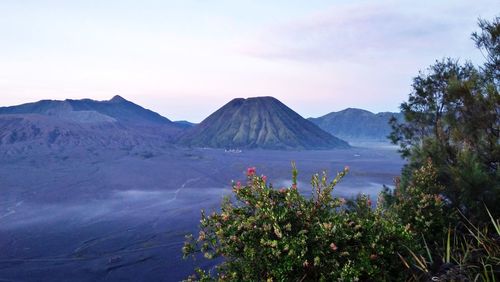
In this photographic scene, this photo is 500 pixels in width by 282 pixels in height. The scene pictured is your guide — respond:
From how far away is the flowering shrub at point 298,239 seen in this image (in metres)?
6.72

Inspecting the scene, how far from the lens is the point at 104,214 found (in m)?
69.9

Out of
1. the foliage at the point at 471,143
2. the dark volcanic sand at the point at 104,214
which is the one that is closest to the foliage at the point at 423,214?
the foliage at the point at 471,143

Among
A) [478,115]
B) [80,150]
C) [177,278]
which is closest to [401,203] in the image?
[478,115]

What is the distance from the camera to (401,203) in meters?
13.2

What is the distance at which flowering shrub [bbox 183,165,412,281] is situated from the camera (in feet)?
22.0

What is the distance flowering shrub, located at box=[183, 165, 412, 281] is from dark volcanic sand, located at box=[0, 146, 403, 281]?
107 ft

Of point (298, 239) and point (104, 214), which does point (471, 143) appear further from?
point (104, 214)

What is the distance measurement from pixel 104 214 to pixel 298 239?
226ft

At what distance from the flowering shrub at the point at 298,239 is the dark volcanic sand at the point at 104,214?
3266cm

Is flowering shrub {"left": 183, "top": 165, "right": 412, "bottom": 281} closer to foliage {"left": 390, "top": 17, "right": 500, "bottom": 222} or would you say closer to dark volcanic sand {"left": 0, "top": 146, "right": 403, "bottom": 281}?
foliage {"left": 390, "top": 17, "right": 500, "bottom": 222}

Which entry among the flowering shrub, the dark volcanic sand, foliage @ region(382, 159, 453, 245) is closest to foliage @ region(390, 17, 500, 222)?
foliage @ region(382, 159, 453, 245)

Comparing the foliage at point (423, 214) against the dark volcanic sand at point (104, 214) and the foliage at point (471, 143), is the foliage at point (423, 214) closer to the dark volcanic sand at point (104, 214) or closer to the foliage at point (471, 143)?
the foliage at point (471, 143)

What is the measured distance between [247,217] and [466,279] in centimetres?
350

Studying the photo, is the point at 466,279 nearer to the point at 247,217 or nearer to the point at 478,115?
the point at 247,217
